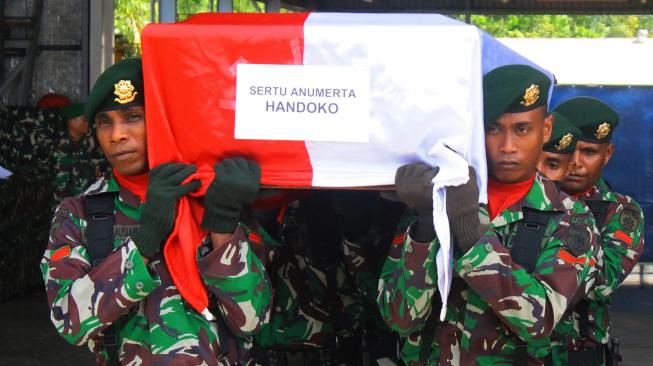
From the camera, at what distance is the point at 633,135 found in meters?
9.32

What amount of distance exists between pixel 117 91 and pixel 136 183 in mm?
286

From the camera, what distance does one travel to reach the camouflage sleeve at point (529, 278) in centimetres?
308

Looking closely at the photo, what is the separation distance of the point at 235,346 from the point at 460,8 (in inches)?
375

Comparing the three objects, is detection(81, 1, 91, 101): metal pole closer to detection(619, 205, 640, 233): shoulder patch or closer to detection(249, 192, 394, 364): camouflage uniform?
detection(249, 192, 394, 364): camouflage uniform

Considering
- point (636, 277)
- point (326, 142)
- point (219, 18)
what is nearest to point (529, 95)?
point (326, 142)

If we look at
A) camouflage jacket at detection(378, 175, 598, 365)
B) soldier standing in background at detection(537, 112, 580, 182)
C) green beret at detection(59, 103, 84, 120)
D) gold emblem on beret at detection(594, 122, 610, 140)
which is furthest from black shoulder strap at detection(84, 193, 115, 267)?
green beret at detection(59, 103, 84, 120)

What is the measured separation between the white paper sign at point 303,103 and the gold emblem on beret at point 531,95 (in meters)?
0.54

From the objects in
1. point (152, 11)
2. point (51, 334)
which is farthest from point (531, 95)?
point (152, 11)

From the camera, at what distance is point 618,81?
10.8 m

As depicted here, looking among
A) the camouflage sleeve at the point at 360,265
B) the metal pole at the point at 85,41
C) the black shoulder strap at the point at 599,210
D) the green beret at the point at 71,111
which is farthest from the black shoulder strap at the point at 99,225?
the metal pole at the point at 85,41

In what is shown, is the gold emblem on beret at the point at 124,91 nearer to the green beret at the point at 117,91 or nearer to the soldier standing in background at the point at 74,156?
the green beret at the point at 117,91

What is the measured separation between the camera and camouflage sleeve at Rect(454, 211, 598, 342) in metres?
3.08

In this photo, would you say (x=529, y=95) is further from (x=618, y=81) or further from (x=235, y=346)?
(x=618, y=81)

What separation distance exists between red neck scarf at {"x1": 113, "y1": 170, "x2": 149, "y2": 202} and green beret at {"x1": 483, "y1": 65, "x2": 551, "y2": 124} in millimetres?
1037
